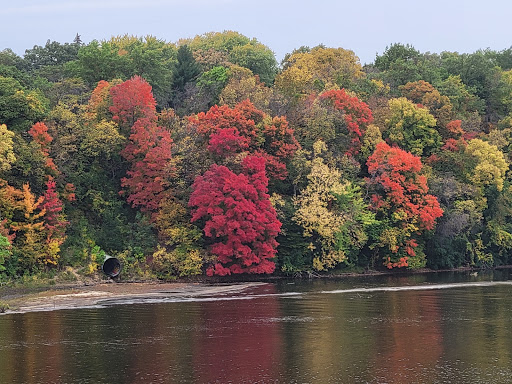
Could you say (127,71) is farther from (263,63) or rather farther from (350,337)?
(350,337)

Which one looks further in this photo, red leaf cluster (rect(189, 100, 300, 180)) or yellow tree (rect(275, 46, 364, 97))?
yellow tree (rect(275, 46, 364, 97))

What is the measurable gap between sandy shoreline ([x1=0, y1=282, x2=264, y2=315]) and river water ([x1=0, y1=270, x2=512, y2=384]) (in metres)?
2.29

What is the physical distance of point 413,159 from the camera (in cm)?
8356

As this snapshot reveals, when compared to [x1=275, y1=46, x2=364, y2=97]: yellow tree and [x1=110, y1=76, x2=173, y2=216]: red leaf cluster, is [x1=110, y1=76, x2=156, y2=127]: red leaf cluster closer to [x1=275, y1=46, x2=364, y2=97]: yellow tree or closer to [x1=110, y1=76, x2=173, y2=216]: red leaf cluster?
[x1=110, y1=76, x2=173, y2=216]: red leaf cluster

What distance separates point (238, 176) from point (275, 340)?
28.1m

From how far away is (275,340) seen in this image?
48094 millimetres

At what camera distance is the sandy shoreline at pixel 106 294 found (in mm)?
61500

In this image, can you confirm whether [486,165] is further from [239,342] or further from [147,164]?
[239,342]

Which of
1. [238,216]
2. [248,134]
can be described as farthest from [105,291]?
[248,134]

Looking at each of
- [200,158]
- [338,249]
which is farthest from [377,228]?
[200,158]

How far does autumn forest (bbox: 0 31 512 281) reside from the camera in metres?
73.9

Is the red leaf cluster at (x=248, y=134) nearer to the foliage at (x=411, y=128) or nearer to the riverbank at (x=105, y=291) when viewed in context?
the riverbank at (x=105, y=291)

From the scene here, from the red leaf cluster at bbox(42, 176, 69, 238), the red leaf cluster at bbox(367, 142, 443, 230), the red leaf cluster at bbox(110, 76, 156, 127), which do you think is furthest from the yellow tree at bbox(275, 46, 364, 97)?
the red leaf cluster at bbox(42, 176, 69, 238)

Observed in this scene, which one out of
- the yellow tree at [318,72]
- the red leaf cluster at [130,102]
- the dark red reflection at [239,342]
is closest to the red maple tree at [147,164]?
the red leaf cluster at [130,102]
